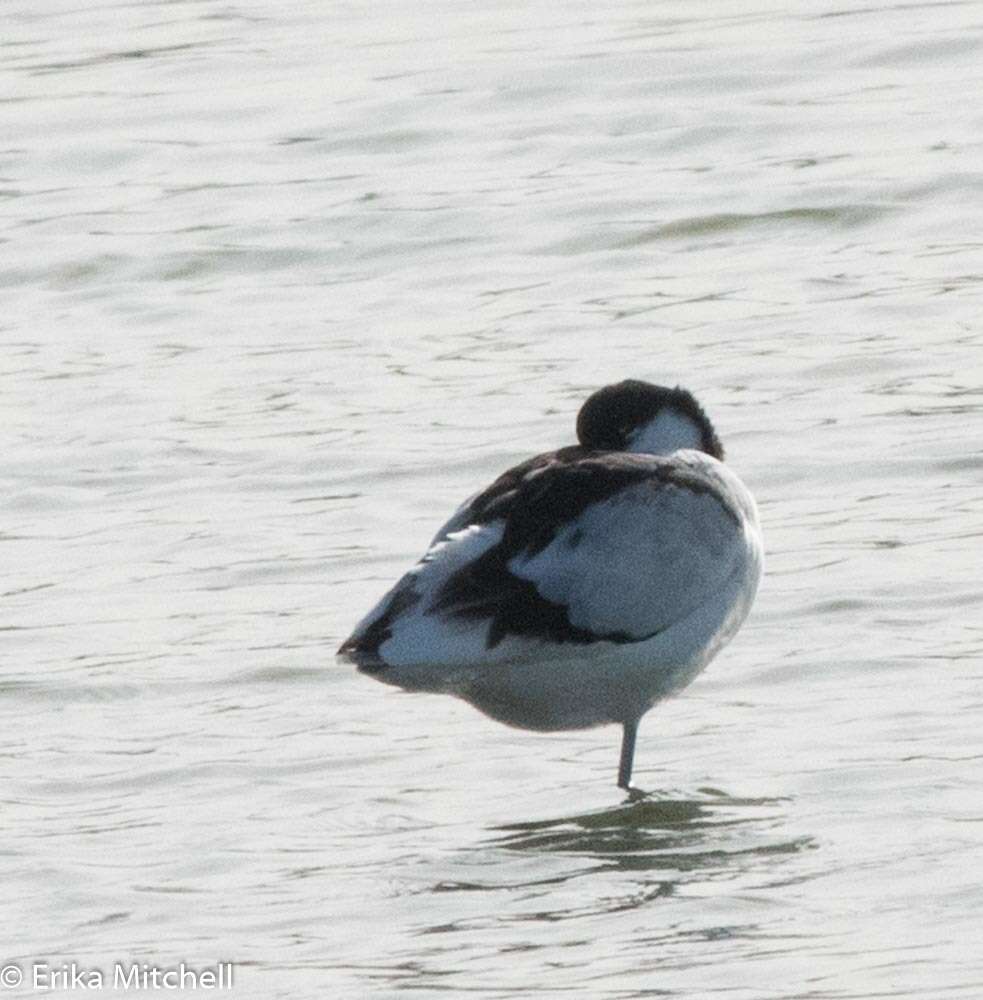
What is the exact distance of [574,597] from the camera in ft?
27.3

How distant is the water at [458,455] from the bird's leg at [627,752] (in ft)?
0.22

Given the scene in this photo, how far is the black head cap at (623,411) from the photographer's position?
909 cm

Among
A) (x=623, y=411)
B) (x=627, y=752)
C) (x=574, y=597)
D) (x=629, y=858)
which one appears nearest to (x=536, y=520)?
(x=574, y=597)

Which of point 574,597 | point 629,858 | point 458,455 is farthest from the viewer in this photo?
point 458,455

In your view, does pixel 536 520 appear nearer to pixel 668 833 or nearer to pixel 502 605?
pixel 502 605

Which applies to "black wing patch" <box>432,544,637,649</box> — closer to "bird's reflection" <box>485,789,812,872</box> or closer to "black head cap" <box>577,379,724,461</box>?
"bird's reflection" <box>485,789,812,872</box>

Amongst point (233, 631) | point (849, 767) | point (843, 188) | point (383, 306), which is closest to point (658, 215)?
point (843, 188)

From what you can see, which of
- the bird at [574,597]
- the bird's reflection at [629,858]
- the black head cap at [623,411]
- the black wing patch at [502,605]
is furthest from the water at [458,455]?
the black head cap at [623,411]

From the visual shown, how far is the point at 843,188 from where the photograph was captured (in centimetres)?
1578

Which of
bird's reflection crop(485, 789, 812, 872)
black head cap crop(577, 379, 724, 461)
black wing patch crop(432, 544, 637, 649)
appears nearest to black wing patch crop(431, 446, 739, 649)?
black wing patch crop(432, 544, 637, 649)

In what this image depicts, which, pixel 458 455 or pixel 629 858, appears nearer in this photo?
pixel 629 858

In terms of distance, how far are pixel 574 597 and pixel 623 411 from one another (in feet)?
3.05

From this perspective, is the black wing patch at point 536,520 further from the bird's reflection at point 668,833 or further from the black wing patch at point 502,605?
the bird's reflection at point 668,833

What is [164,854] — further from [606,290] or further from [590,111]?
[590,111]
